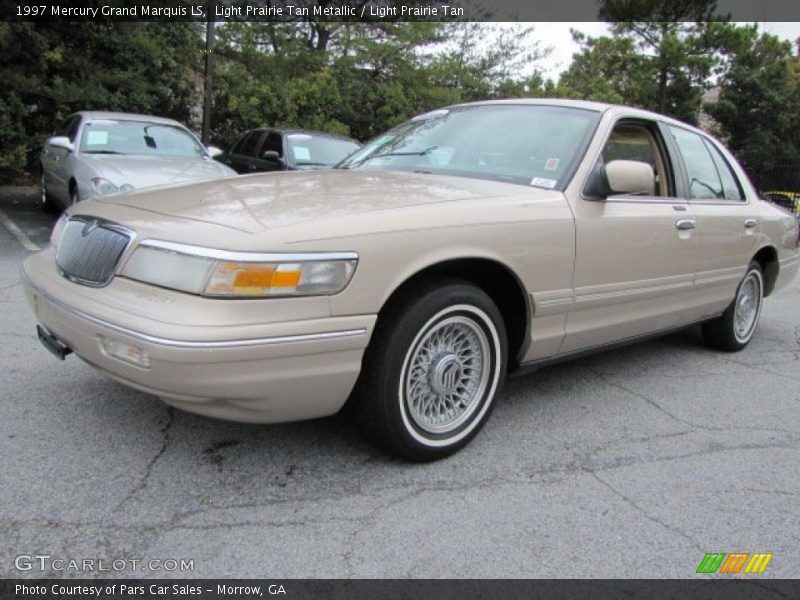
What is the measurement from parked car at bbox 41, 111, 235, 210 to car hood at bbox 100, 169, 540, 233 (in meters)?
3.99

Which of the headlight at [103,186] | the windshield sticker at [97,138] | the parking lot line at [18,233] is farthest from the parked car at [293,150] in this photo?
the parking lot line at [18,233]

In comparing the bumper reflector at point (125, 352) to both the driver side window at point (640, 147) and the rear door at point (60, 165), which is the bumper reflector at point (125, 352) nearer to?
the driver side window at point (640, 147)

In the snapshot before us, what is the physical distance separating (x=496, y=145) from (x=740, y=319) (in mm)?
2703

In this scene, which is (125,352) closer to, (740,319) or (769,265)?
(740,319)

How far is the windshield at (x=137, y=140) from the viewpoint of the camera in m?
8.11

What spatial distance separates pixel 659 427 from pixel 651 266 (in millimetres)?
881

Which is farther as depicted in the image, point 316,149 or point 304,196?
point 316,149

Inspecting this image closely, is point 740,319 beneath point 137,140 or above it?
beneath

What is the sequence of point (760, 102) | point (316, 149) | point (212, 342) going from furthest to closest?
point (760, 102) → point (316, 149) → point (212, 342)

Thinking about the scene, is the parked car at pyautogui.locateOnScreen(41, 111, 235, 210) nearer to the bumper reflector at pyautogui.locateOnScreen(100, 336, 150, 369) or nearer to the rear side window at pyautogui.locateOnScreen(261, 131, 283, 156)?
the rear side window at pyautogui.locateOnScreen(261, 131, 283, 156)

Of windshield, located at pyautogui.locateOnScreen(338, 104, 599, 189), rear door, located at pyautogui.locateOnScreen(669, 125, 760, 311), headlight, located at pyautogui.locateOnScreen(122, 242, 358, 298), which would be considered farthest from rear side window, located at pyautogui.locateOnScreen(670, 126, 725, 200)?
headlight, located at pyautogui.locateOnScreen(122, 242, 358, 298)

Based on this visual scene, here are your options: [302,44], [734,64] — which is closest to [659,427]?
[302,44]

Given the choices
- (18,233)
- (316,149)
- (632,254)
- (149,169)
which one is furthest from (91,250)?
(316,149)

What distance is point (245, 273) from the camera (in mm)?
2387
